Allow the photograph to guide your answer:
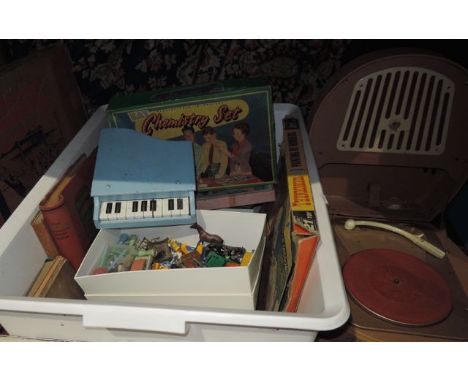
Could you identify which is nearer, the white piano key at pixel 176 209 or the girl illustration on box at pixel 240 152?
the white piano key at pixel 176 209

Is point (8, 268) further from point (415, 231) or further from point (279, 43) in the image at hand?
point (415, 231)

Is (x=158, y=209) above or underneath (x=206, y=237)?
above

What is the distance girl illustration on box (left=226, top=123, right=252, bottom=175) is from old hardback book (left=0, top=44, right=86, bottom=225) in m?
0.53

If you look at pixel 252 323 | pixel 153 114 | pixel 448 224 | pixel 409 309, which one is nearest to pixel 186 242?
pixel 153 114

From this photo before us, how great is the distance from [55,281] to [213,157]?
49 centimetres

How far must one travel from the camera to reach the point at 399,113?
930 mm

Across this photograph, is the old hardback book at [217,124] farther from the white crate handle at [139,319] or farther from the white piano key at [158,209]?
the white crate handle at [139,319]

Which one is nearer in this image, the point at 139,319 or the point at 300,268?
the point at 139,319

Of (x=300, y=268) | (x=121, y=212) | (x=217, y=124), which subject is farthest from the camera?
(x=217, y=124)

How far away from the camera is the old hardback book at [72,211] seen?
81 cm

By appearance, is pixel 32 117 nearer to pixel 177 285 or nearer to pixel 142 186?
pixel 142 186

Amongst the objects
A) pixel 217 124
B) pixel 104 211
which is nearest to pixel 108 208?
pixel 104 211

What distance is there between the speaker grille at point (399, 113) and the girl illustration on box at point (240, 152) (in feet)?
0.83

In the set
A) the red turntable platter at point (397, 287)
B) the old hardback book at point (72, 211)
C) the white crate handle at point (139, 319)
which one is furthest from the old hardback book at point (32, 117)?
the red turntable platter at point (397, 287)
